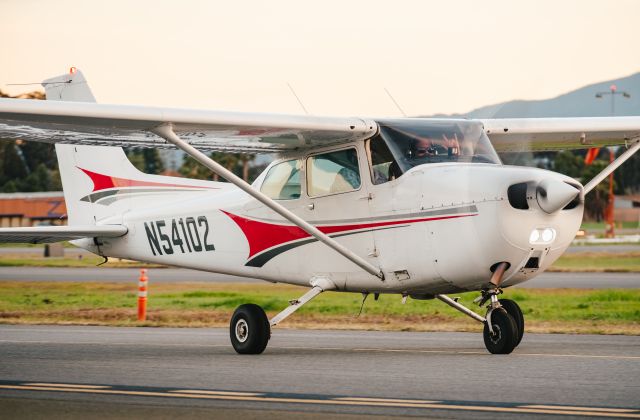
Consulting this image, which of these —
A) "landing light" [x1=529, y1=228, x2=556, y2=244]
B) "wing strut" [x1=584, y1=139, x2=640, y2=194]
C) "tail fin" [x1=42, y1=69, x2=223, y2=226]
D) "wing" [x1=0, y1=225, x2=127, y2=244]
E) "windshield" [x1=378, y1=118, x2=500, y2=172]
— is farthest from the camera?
"tail fin" [x1=42, y1=69, x2=223, y2=226]

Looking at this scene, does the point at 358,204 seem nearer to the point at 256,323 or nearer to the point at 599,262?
the point at 256,323

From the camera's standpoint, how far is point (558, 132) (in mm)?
14719

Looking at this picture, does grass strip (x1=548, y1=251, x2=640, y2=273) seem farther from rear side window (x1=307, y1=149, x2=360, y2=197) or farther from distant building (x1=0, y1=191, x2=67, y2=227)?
distant building (x1=0, y1=191, x2=67, y2=227)

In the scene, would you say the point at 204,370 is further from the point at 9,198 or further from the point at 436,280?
the point at 9,198

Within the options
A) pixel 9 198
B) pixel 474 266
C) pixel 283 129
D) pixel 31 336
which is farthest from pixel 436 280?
pixel 9 198

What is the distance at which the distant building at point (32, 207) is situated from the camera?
88250 millimetres

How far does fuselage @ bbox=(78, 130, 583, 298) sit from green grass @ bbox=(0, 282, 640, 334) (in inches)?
157

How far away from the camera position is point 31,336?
1638cm

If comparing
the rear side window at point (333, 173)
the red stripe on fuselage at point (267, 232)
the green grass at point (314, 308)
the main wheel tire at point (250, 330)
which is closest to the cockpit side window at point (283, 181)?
the rear side window at point (333, 173)

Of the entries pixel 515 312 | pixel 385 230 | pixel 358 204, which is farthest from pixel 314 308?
pixel 385 230

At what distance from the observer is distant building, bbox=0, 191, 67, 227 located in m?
88.2

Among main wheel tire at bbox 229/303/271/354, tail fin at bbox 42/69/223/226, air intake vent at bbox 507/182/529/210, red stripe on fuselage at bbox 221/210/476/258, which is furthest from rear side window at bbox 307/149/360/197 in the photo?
tail fin at bbox 42/69/223/226

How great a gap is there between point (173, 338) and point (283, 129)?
4522 millimetres

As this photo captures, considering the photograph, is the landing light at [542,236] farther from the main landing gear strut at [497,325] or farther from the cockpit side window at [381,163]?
the cockpit side window at [381,163]
